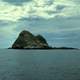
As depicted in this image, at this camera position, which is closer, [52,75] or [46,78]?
[46,78]

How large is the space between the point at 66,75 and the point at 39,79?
11.0 m

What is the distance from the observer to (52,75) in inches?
3932

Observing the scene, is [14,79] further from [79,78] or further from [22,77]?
[79,78]

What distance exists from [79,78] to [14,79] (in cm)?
1680

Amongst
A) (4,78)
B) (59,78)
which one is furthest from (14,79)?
(59,78)

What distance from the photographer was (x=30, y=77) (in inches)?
3743

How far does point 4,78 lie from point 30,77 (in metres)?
6.92

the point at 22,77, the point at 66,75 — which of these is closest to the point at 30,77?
the point at 22,77

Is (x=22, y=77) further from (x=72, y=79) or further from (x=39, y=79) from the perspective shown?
(x=72, y=79)

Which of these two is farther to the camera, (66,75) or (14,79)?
(66,75)

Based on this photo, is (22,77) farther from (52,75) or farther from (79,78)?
(79,78)

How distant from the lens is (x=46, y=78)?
305 feet

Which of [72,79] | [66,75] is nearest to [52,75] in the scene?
[66,75]

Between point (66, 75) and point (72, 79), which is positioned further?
point (66, 75)
